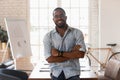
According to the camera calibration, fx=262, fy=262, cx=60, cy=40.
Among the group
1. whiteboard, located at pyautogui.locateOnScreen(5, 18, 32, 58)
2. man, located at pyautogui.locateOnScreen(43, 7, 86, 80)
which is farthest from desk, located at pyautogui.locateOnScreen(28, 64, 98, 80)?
whiteboard, located at pyautogui.locateOnScreen(5, 18, 32, 58)

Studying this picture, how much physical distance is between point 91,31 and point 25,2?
6.97ft

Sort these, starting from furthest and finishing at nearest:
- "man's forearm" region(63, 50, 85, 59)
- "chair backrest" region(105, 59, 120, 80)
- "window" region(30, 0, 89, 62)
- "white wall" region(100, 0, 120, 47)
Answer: "window" region(30, 0, 89, 62)
"white wall" region(100, 0, 120, 47)
"chair backrest" region(105, 59, 120, 80)
"man's forearm" region(63, 50, 85, 59)

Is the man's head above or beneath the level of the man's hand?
above

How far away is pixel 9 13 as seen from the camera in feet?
25.2

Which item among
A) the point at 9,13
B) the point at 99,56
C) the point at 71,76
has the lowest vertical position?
the point at 99,56

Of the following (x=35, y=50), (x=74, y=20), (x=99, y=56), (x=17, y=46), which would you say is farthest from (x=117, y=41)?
(x=17, y=46)

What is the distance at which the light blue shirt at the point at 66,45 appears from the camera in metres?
3.00

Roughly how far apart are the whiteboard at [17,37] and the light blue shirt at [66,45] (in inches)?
104

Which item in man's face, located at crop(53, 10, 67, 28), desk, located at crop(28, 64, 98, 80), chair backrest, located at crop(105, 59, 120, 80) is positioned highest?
man's face, located at crop(53, 10, 67, 28)

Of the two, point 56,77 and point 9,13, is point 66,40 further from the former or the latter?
point 9,13

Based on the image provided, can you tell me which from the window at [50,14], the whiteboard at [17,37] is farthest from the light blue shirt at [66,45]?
the window at [50,14]

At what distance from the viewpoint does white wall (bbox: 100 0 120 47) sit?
7.59 metres

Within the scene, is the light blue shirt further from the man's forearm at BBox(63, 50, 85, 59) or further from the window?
the window

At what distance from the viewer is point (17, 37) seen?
232 inches
